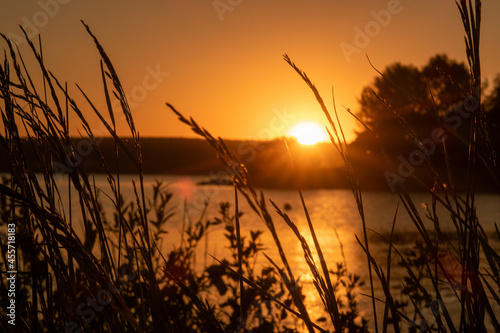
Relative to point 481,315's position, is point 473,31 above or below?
above

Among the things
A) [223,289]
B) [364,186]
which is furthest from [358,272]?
[364,186]

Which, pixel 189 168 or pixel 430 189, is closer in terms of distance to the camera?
pixel 430 189

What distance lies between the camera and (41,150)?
1.07 m

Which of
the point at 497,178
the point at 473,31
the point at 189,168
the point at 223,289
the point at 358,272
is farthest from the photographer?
the point at 189,168

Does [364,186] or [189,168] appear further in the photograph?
[189,168]

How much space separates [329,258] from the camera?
22.1 feet

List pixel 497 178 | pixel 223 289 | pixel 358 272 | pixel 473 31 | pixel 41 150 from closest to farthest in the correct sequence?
pixel 473 31
pixel 497 178
pixel 41 150
pixel 223 289
pixel 358 272

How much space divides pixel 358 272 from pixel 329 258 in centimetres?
111

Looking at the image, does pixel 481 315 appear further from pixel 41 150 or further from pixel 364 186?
pixel 364 186

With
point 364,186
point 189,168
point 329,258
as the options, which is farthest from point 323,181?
point 329,258

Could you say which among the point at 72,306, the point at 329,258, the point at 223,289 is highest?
the point at 72,306

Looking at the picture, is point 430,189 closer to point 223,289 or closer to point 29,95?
point 29,95

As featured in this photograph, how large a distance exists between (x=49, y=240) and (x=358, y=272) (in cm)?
503

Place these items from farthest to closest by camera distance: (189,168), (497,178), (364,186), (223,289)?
(189,168) < (364,186) < (223,289) < (497,178)
